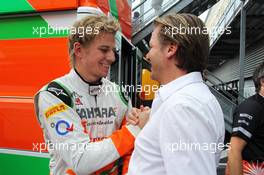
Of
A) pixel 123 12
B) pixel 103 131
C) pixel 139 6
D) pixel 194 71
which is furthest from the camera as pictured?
pixel 139 6

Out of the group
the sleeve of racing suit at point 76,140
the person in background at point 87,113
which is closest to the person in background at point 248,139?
the person in background at point 87,113

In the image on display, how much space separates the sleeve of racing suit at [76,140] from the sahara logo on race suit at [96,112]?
69 millimetres

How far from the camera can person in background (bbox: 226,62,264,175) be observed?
2.53 m

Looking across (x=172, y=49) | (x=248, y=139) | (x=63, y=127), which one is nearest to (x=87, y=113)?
(x=63, y=127)

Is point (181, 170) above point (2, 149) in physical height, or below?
above

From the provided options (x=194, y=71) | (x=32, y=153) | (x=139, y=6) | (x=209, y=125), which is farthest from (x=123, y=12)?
(x=139, y=6)

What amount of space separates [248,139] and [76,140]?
1429 millimetres

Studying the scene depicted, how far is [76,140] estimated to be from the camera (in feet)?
5.81

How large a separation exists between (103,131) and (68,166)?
0.29 m

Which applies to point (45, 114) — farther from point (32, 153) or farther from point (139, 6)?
point (139, 6)

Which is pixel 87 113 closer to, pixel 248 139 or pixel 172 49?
pixel 172 49

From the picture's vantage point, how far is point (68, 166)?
6.17ft

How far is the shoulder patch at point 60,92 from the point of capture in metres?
1.85

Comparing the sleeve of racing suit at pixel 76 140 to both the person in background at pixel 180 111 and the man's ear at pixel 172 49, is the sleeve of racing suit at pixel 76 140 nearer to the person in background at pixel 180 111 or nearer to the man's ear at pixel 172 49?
the person in background at pixel 180 111
